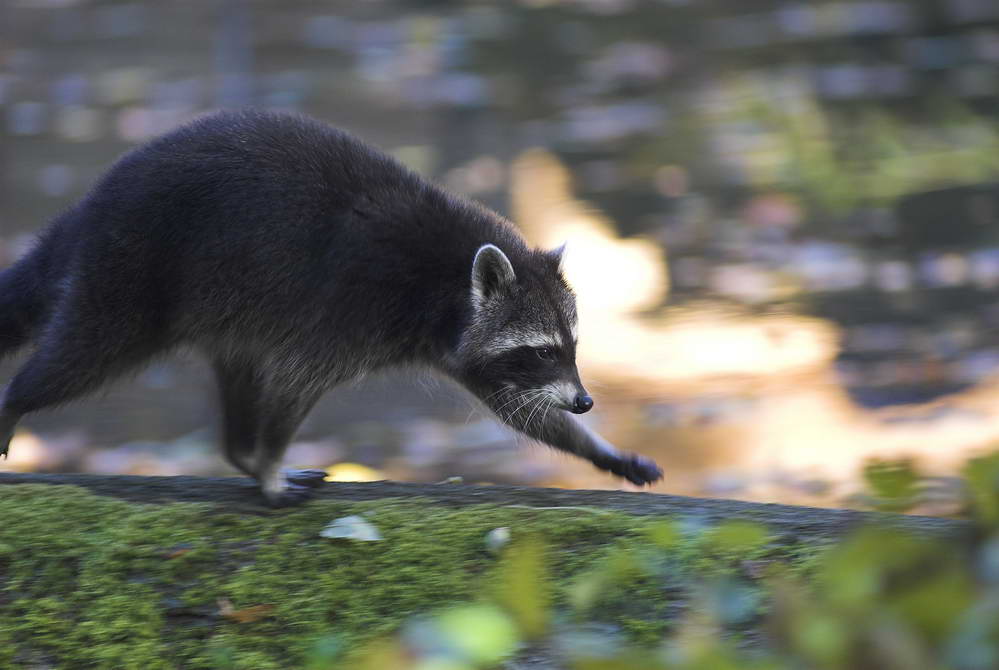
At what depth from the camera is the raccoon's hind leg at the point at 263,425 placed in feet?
12.0

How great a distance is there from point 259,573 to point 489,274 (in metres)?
1.49

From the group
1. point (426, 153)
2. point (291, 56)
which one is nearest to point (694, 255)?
point (426, 153)

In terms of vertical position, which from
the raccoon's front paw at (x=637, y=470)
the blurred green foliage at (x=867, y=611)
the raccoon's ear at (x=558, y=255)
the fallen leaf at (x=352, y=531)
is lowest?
the blurred green foliage at (x=867, y=611)

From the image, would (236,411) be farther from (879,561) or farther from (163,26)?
(163,26)

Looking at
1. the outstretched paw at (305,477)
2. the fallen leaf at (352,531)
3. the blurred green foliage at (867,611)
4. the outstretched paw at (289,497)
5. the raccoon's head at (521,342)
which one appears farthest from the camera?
the raccoon's head at (521,342)

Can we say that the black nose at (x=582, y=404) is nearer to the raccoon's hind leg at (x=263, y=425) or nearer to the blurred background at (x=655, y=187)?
the blurred background at (x=655, y=187)

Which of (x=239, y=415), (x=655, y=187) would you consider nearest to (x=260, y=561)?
(x=239, y=415)

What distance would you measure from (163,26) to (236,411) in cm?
927

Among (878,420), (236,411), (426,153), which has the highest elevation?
(426,153)

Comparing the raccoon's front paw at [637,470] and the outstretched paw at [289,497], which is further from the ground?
the raccoon's front paw at [637,470]

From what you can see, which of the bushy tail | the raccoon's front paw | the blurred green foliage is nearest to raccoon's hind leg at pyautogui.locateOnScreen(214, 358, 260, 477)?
the bushy tail

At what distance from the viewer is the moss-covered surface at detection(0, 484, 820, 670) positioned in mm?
2643

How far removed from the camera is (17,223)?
8586 mm

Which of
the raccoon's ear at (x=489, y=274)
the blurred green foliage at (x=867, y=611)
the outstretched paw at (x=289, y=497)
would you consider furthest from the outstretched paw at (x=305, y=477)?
the blurred green foliage at (x=867, y=611)
